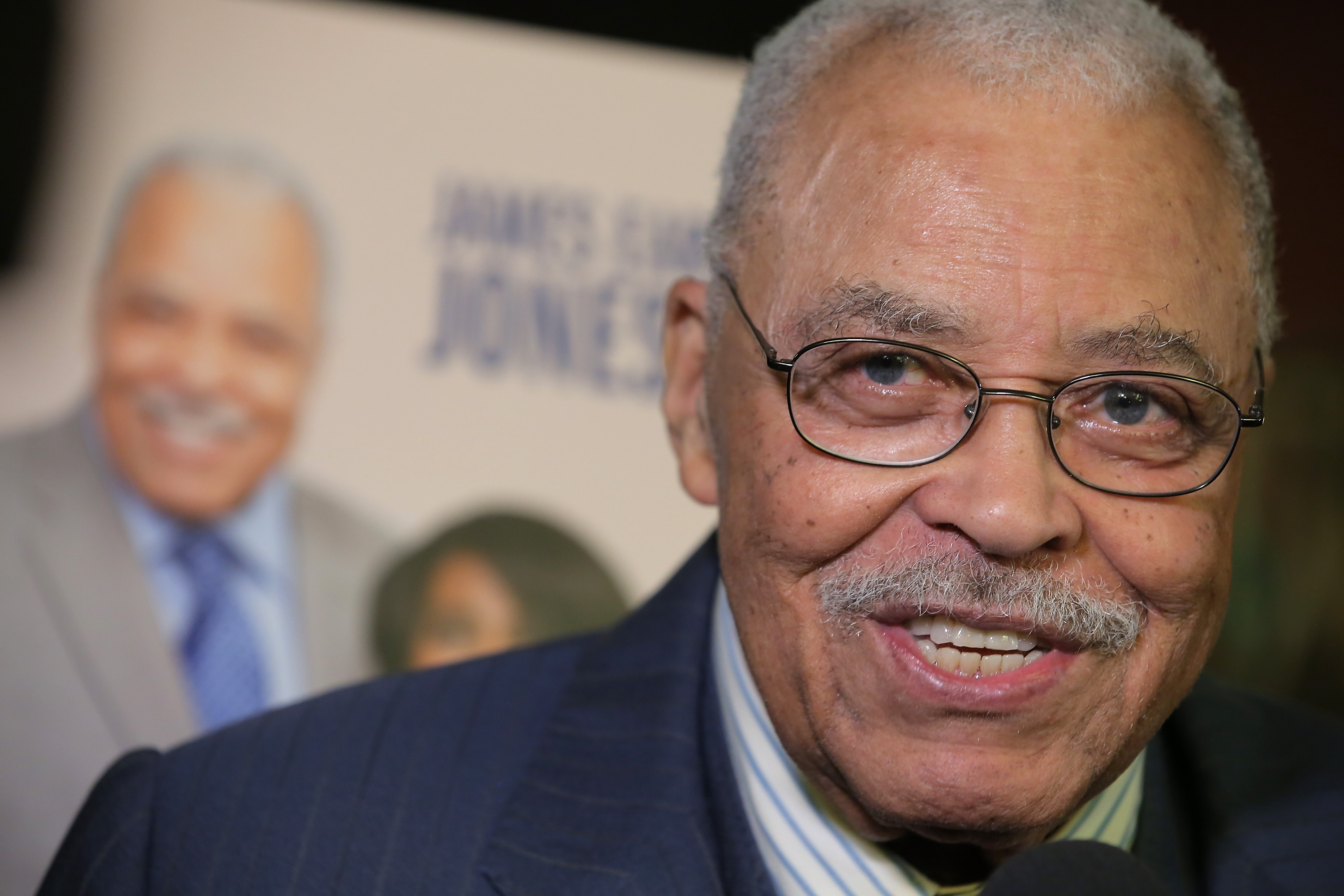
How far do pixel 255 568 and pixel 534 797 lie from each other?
1286mm

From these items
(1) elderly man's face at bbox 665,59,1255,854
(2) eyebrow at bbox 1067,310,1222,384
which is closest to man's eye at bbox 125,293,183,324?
(1) elderly man's face at bbox 665,59,1255,854

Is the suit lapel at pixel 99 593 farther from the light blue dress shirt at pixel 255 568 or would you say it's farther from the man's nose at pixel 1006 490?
the man's nose at pixel 1006 490

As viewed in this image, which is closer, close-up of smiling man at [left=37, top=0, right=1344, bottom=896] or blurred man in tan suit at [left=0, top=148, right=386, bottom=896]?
close-up of smiling man at [left=37, top=0, right=1344, bottom=896]

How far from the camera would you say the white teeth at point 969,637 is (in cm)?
141

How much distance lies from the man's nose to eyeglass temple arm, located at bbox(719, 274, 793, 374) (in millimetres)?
228

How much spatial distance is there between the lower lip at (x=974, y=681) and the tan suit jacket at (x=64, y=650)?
173 cm

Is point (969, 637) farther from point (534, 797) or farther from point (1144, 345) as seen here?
point (534, 797)

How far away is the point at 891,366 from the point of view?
58.0 inches

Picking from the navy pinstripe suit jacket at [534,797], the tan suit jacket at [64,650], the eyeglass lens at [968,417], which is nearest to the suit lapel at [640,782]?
the navy pinstripe suit jacket at [534,797]

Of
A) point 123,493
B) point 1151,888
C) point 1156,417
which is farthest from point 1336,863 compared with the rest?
point 123,493

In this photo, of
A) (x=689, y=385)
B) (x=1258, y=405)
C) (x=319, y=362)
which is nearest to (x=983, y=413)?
(x=1258, y=405)

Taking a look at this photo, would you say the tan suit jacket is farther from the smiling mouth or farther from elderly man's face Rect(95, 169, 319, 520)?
the smiling mouth

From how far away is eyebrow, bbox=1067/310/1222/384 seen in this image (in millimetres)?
1417

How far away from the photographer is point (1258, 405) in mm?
1576
